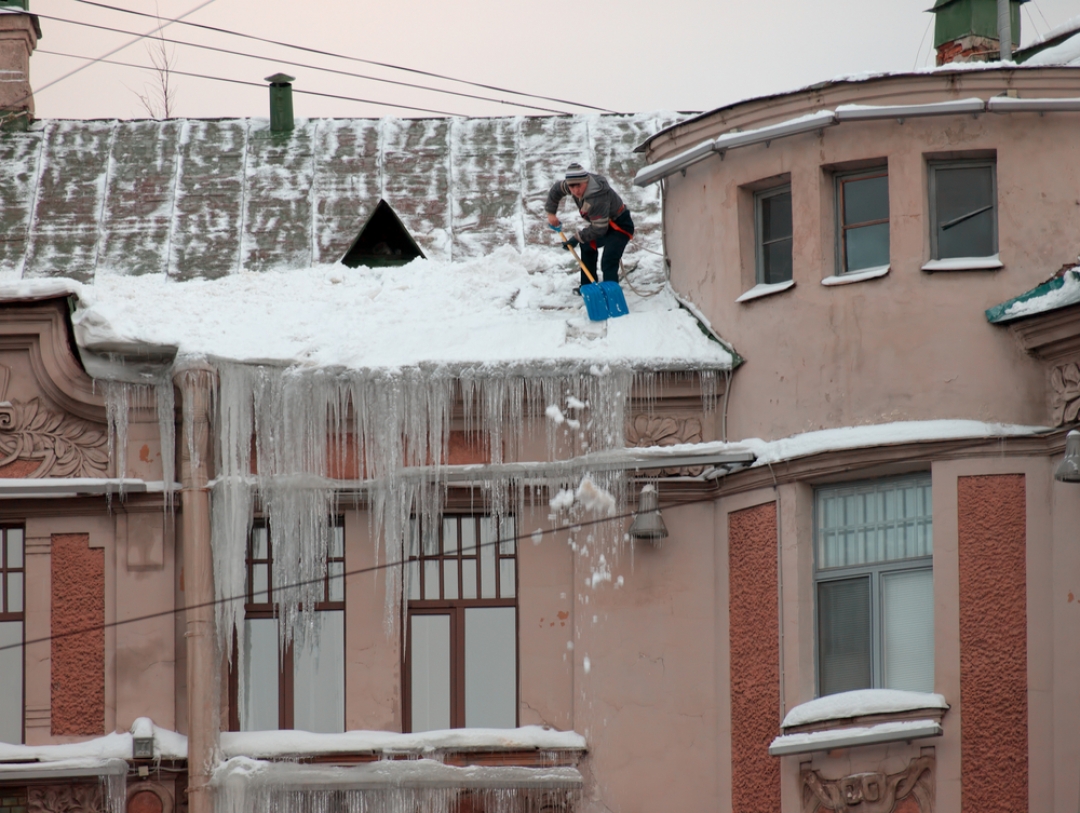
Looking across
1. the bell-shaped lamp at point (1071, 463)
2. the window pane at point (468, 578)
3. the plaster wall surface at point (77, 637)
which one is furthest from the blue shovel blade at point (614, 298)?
the plaster wall surface at point (77, 637)

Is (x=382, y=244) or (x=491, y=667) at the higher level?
(x=382, y=244)

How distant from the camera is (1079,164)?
16.8 metres

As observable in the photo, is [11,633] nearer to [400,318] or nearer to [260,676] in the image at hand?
[260,676]

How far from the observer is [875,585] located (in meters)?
16.3

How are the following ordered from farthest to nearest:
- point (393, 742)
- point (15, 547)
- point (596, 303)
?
point (596, 303) < point (15, 547) < point (393, 742)

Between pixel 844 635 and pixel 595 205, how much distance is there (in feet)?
15.6

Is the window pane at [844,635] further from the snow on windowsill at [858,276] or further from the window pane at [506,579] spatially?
the window pane at [506,579]

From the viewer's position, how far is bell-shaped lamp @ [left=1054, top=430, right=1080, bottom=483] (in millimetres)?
15023

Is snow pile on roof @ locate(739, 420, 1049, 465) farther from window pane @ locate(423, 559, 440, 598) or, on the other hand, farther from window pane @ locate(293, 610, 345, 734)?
window pane @ locate(293, 610, 345, 734)

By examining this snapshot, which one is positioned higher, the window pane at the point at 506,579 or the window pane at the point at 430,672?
the window pane at the point at 506,579

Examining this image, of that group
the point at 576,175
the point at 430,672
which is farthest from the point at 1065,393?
the point at 430,672

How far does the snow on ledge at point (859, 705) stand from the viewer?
1562 centimetres

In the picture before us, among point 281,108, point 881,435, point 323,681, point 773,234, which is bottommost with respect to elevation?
point 323,681

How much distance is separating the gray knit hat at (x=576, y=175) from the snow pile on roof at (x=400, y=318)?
3.51 feet
